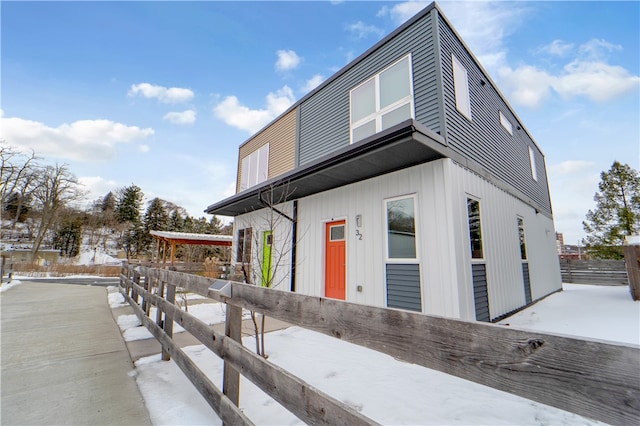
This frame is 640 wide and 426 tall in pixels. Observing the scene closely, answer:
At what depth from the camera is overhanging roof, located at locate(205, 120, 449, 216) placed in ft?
12.7

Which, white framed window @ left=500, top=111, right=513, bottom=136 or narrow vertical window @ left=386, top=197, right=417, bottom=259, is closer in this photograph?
narrow vertical window @ left=386, top=197, right=417, bottom=259

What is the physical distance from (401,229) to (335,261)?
1899 millimetres

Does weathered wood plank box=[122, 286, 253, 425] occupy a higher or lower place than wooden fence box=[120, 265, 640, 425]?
lower

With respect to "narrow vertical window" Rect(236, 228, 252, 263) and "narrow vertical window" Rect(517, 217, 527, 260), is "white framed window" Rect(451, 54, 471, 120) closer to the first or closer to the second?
"narrow vertical window" Rect(517, 217, 527, 260)

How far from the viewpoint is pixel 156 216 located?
32.5 meters

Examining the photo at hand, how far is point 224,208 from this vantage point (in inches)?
358

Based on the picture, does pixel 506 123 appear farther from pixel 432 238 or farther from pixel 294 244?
pixel 294 244

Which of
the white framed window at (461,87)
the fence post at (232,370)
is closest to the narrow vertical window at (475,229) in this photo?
the white framed window at (461,87)

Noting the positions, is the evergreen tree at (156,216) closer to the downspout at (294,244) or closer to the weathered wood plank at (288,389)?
the downspout at (294,244)

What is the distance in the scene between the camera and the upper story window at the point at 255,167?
987cm

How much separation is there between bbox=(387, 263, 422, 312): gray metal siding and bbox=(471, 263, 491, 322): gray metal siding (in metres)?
1.01

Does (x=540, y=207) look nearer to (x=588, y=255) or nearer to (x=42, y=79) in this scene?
(x=588, y=255)

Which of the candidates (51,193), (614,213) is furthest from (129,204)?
(614,213)

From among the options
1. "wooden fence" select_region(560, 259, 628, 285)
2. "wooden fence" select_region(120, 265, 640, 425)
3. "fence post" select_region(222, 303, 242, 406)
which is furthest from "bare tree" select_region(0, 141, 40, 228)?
"wooden fence" select_region(560, 259, 628, 285)
